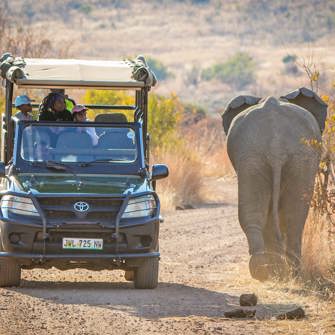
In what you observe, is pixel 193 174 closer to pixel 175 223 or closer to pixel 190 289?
pixel 175 223

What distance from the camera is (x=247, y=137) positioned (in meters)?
15.0

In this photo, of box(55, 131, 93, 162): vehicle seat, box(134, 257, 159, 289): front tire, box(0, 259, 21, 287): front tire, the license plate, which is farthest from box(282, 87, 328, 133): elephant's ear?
box(0, 259, 21, 287): front tire

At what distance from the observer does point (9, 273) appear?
44.0ft

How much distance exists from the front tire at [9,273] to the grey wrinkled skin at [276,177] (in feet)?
8.83

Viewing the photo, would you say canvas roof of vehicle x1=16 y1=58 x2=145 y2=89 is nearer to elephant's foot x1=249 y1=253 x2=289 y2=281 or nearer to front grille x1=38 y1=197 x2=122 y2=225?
front grille x1=38 y1=197 x2=122 y2=225

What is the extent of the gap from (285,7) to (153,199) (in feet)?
260

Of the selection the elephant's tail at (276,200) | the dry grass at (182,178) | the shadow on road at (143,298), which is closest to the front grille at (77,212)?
the shadow on road at (143,298)

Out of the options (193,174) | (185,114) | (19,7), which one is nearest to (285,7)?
(19,7)

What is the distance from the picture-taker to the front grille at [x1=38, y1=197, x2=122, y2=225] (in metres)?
13.2

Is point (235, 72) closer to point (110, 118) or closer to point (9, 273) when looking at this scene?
point (110, 118)

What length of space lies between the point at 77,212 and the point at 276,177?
8.23 ft

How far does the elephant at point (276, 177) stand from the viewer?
14758 millimetres

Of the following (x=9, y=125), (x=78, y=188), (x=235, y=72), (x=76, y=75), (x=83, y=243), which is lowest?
(x=235, y=72)

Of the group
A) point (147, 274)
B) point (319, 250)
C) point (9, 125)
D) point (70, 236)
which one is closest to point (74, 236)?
point (70, 236)
